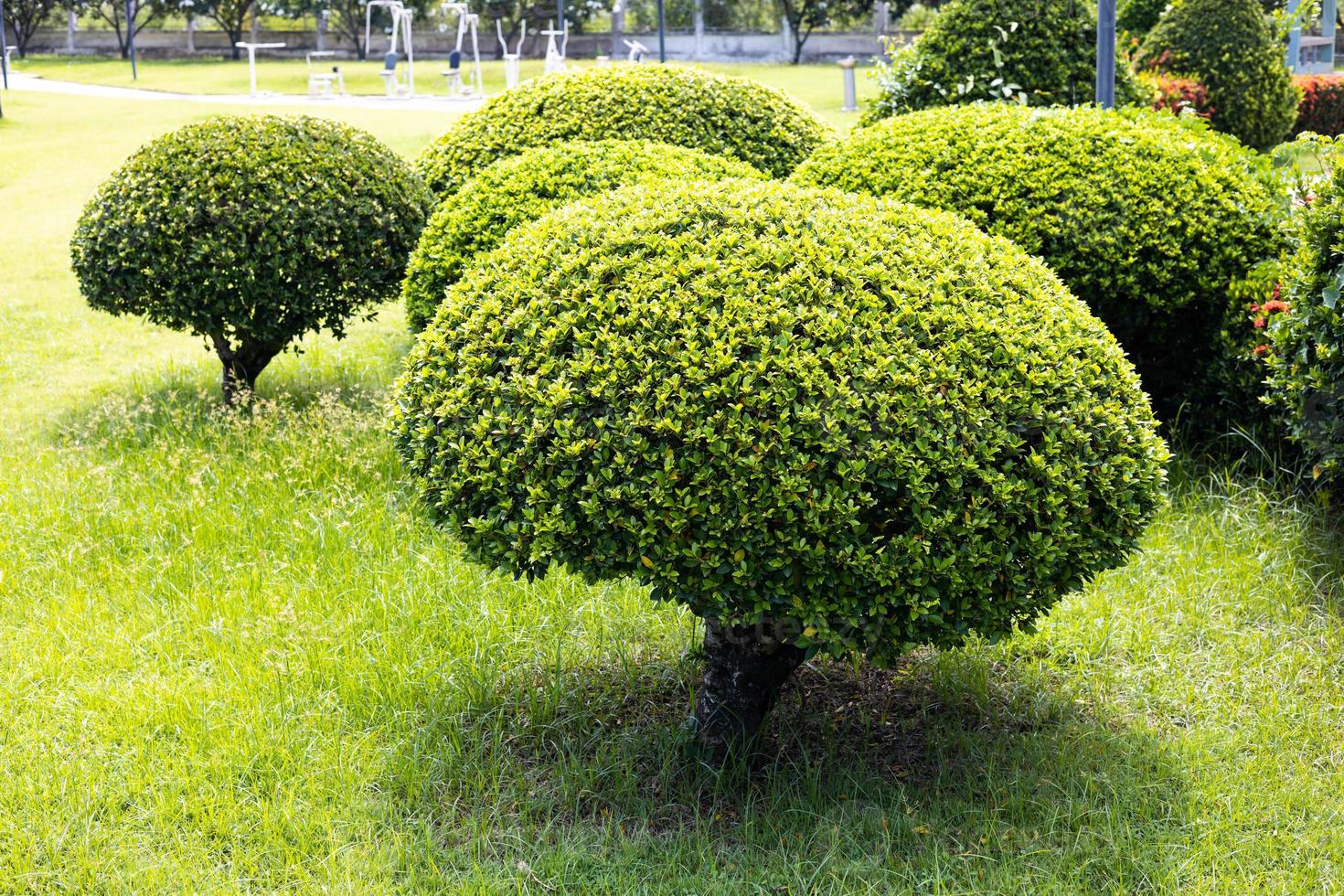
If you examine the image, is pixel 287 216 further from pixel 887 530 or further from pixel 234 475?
pixel 887 530

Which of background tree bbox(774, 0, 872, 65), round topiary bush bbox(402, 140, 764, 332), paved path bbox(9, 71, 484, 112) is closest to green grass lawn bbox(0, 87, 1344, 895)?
round topiary bush bbox(402, 140, 764, 332)

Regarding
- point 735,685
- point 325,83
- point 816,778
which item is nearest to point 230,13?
point 325,83

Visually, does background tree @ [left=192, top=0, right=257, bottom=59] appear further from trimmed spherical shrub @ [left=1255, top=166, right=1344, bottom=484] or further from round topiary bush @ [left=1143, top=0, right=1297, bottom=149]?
trimmed spherical shrub @ [left=1255, top=166, right=1344, bottom=484]

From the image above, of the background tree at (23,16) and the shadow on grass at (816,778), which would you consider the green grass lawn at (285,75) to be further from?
the shadow on grass at (816,778)

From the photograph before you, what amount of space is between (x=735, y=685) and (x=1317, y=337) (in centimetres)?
251

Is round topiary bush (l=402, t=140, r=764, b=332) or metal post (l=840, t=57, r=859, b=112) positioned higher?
metal post (l=840, t=57, r=859, b=112)

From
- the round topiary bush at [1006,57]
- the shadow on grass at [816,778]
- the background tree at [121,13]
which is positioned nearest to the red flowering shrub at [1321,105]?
the round topiary bush at [1006,57]

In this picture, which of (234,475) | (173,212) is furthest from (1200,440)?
(173,212)

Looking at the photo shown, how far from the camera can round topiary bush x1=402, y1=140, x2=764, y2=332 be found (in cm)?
564

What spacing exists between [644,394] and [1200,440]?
3.55 meters

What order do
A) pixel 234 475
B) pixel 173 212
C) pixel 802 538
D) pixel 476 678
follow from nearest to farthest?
pixel 802 538, pixel 476 678, pixel 234 475, pixel 173 212

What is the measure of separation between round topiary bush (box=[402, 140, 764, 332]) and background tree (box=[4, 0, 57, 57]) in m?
45.3

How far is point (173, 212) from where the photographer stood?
6008 mm

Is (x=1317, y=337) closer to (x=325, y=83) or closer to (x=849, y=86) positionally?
(x=849, y=86)
